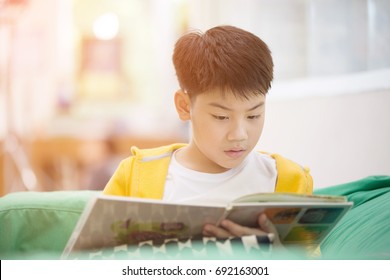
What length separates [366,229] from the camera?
4.20 ft

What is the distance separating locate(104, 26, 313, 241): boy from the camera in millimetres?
1165

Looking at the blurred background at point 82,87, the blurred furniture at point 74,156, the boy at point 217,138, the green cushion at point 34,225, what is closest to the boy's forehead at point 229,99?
the boy at point 217,138

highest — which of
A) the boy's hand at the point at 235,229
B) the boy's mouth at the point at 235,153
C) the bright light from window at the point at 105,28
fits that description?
the bright light from window at the point at 105,28

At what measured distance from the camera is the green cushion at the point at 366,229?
123 centimetres

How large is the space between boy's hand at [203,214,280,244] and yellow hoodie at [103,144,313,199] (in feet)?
0.62

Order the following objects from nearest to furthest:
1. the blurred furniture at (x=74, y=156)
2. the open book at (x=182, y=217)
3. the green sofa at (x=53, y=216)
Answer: the open book at (x=182, y=217) → the green sofa at (x=53, y=216) → the blurred furniture at (x=74, y=156)

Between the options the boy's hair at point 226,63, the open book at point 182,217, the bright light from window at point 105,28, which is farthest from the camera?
the bright light from window at point 105,28

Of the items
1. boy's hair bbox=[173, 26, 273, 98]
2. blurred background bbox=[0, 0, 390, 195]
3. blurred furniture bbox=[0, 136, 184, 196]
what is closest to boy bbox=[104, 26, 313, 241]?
boy's hair bbox=[173, 26, 273, 98]

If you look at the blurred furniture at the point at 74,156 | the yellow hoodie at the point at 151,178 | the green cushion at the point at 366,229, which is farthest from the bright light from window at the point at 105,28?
the yellow hoodie at the point at 151,178

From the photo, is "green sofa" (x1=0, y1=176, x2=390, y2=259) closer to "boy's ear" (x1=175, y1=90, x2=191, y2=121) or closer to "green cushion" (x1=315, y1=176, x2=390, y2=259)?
"green cushion" (x1=315, y1=176, x2=390, y2=259)

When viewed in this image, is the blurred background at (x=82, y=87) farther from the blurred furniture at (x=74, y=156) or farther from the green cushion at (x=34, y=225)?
the green cushion at (x=34, y=225)

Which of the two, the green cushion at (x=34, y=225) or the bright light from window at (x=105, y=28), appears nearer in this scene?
the green cushion at (x=34, y=225)

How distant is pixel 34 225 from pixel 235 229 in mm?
622

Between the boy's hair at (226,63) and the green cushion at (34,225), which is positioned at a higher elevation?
the boy's hair at (226,63)
